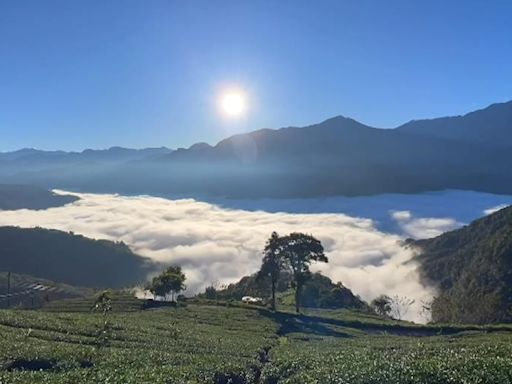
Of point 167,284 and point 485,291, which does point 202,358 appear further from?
point 485,291

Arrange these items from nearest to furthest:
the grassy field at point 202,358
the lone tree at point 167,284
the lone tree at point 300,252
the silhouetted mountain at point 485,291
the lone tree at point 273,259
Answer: the grassy field at point 202,358
the lone tree at point 300,252
the lone tree at point 273,259
the lone tree at point 167,284
the silhouetted mountain at point 485,291

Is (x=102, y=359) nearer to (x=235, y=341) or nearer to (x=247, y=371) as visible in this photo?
(x=247, y=371)

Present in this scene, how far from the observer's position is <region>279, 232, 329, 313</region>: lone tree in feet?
300

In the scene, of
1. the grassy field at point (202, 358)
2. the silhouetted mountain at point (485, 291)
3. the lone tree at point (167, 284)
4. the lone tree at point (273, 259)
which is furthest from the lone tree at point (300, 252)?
Result: the silhouetted mountain at point (485, 291)

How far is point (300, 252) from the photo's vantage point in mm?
91875

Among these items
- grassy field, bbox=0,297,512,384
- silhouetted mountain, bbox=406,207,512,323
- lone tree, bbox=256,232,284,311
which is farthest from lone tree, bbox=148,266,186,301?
silhouetted mountain, bbox=406,207,512,323

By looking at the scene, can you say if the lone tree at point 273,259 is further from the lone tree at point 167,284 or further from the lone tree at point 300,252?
the lone tree at point 167,284

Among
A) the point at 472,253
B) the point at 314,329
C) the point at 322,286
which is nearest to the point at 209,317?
the point at 314,329

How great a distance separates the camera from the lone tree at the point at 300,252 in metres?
91.6

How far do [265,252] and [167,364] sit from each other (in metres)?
61.3

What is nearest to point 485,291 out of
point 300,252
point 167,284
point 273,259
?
point 300,252

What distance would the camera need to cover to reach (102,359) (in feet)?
109

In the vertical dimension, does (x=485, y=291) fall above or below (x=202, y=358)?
above

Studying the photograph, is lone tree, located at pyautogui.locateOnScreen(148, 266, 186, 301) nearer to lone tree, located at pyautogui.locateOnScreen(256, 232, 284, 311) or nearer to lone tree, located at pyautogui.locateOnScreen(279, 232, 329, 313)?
lone tree, located at pyautogui.locateOnScreen(256, 232, 284, 311)
